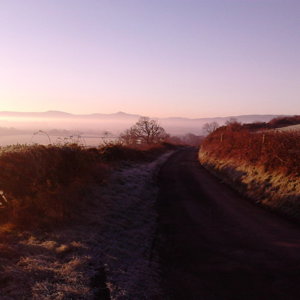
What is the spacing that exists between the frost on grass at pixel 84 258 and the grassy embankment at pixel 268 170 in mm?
5698

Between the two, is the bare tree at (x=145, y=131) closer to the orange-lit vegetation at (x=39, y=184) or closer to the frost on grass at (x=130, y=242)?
the frost on grass at (x=130, y=242)

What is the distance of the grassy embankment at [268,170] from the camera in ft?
42.4

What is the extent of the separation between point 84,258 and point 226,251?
4.03 meters

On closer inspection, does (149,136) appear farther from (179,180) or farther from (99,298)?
(99,298)

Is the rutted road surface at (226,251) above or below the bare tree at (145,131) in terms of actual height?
below

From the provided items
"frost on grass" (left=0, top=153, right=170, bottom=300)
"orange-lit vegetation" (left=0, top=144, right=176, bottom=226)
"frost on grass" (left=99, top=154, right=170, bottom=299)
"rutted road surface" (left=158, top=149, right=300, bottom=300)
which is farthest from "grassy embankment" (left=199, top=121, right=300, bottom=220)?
"orange-lit vegetation" (left=0, top=144, right=176, bottom=226)

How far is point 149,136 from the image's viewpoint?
81.6m

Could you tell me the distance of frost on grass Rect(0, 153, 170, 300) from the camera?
624 cm

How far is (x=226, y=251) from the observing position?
861 centimetres

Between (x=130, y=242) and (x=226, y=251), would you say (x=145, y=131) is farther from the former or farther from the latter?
(x=226, y=251)

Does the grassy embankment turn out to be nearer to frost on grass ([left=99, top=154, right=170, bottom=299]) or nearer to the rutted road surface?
the rutted road surface

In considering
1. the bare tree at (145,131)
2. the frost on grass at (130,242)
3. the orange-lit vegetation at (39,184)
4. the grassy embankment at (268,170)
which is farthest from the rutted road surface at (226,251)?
the bare tree at (145,131)

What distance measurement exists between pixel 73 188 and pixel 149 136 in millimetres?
69407

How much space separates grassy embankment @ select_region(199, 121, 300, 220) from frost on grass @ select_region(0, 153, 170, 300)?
5.70m
